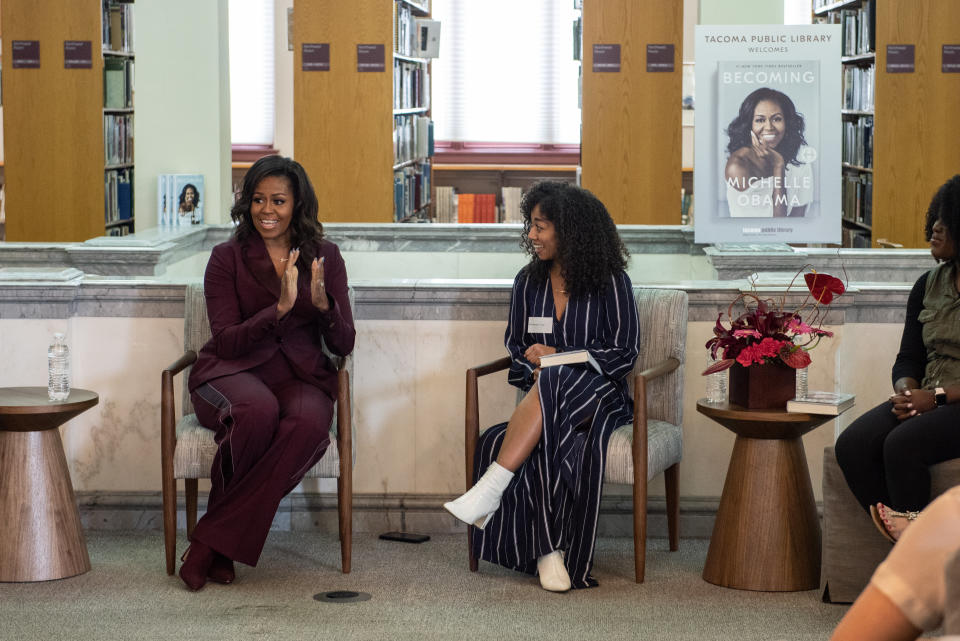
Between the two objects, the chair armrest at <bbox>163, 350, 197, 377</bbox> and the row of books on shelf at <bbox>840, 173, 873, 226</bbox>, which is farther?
the row of books on shelf at <bbox>840, 173, 873, 226</bbox>

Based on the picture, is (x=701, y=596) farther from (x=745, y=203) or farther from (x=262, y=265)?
(x=745, y=203)

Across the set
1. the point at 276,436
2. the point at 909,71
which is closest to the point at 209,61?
the point at 276,436

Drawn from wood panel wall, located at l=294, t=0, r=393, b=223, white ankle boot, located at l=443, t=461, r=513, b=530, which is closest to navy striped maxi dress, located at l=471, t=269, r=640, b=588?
white ankle boot, located at l=443, t=461, r=513, b=530

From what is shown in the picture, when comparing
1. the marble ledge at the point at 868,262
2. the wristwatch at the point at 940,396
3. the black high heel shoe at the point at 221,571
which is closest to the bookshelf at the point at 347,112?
the marble ledge at the point at 868,262

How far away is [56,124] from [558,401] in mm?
5194

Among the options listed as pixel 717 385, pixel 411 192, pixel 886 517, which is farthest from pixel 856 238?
pixel 886 517

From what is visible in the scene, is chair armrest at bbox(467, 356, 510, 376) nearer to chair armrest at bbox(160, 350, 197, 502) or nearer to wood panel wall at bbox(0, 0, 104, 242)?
chair armrest at bbox(160, 350, 197, 502)

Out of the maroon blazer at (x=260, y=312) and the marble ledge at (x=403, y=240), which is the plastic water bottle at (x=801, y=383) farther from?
the marble ledge at (x=403, y=240)

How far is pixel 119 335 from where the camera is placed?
4152 mm

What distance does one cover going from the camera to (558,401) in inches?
140

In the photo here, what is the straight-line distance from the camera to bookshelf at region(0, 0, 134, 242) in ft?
25.0

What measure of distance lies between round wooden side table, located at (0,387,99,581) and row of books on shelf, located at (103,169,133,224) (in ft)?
14.3

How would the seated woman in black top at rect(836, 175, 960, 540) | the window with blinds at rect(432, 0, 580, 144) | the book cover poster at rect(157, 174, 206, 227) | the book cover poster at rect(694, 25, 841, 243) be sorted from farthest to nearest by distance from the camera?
the window with blinds at rect(432, 0, 580, 144) → the book cover poster at rect(157, 174, 206, 227) → the book cover poster at rect(694, 25, 841, 243) → the seated woman in black top at rect(836, 175, 960, 540)

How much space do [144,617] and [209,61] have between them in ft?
12.6
